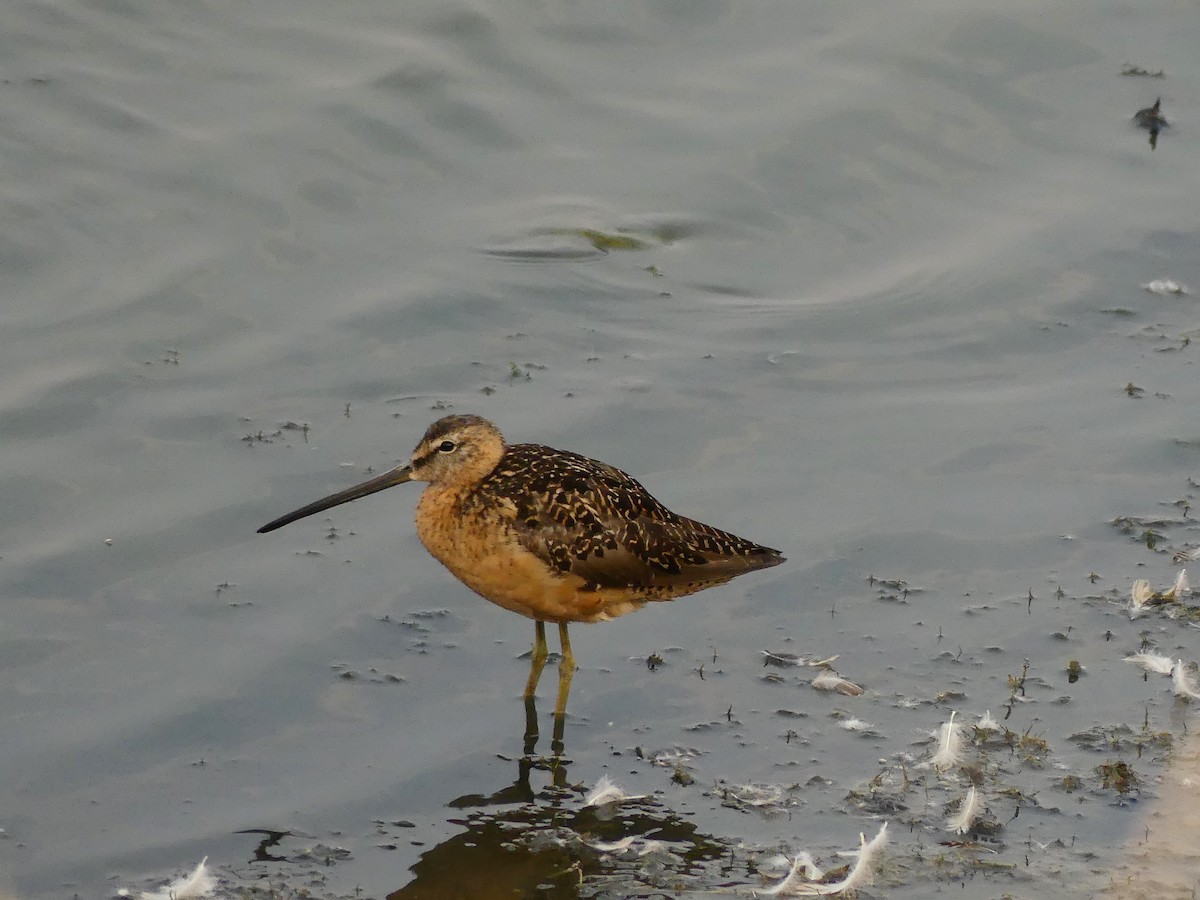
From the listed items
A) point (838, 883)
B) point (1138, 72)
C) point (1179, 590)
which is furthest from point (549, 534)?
point (1138, 72)

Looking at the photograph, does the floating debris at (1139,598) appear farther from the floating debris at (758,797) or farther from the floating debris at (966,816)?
the floating debris at (758,797)

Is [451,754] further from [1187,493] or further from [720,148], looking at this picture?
[720,148]

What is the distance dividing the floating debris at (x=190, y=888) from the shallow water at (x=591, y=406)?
17 cm

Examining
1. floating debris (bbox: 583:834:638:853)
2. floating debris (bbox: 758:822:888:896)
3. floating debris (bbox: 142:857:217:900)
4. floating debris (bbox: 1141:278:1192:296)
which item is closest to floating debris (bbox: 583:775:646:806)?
floating debris (bbox: 583:834:638:853)

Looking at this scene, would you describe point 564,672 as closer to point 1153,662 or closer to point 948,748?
point 948,748

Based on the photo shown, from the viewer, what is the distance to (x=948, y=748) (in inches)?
207

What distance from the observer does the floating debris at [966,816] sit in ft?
16.0

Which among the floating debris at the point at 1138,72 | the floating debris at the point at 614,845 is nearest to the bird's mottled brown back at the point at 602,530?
the floating debris at the point at 614,845

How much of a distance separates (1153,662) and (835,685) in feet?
3.58

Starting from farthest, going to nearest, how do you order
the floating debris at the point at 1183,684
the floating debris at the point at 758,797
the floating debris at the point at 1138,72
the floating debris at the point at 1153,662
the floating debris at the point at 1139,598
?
the floating debris at the point at 1138,72, the floating debris at the point at 1139,598, the floating debris at the point at 1153,662, the floating debris at the point at 1183,684, the floating debris at the point at 758,797

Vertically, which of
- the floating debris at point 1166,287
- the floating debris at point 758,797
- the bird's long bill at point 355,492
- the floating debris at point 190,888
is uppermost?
the floating debris at point 1166,287

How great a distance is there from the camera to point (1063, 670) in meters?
5.89

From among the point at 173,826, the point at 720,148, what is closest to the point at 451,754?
the point at 173,826

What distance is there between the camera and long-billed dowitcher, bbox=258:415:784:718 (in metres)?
5.57
